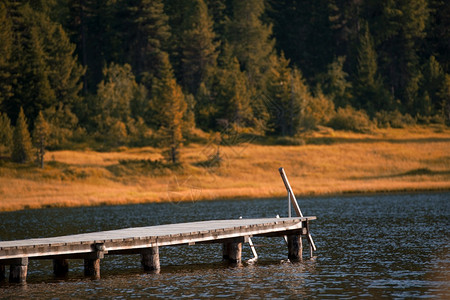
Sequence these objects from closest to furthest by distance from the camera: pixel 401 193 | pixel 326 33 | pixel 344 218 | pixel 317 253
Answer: pixel 317 253, pixel 344 218, pixel 401 193, pixel 326 33

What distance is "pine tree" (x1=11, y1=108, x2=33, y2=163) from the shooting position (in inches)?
3219

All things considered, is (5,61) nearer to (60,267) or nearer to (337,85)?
(337,85)

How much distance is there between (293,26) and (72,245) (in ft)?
347

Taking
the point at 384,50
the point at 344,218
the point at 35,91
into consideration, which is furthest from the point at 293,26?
the point at 344,218

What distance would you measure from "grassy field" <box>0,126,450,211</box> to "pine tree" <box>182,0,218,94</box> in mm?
19771

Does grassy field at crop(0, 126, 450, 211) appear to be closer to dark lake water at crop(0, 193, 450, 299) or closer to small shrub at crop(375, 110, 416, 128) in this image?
small shrub at crop(375, 110, 416, 128)

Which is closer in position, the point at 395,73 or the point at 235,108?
the point at 235,108

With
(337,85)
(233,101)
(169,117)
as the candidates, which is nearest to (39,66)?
(169,117)

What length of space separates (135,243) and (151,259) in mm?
1628


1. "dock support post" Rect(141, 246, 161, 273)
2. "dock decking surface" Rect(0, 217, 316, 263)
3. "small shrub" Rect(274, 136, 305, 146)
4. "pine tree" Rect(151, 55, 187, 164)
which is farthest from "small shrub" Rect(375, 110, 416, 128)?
"dock support post" Rect(141, 246, 161, 273)

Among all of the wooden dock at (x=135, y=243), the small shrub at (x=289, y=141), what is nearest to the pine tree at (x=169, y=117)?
the small shrub at (x=289, y=141)

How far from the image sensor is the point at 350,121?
107250 millimetres

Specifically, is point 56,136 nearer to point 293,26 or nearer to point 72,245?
point 293,26

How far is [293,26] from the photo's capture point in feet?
418
